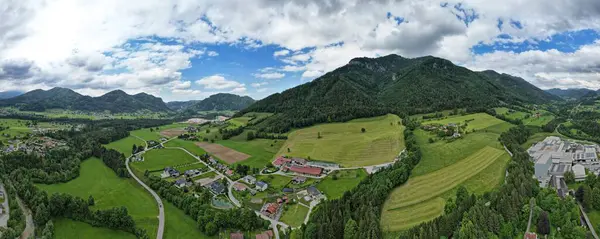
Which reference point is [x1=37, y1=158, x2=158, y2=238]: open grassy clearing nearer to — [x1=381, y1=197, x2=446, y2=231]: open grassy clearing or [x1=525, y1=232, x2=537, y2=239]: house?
[x1=381, y1=197, x2=446, y2=231]: open grassy clearing

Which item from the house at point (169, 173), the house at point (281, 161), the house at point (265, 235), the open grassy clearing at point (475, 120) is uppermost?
the open grassy clearing at point (475, 120)

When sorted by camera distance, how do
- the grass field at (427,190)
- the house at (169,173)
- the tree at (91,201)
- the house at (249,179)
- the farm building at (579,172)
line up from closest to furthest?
the grass field at (427,190), the farm building at (579,172), the tree at (91,201), the house at (249,179), the house at (169,173)

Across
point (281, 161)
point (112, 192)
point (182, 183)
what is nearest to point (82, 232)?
point (112, 192)

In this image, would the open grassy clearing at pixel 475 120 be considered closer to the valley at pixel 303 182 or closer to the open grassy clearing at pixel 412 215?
the valley at pixel 303 182

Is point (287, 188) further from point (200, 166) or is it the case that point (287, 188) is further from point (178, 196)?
point (200, 166)

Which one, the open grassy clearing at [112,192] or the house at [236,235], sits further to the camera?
the open grassy clearing at [112,192]

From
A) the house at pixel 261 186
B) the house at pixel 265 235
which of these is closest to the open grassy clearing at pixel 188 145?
the house at pixel 261 186

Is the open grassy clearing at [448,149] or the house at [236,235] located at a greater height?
the open grassy clearing at [448,149]
